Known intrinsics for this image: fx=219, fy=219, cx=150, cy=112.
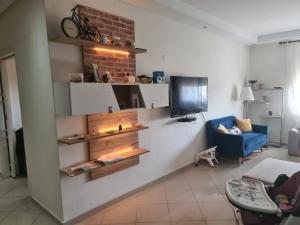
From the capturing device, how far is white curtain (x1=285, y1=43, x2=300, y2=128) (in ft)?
17.0

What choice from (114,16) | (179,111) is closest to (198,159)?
(179,111)

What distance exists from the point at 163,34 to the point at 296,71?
374 cm

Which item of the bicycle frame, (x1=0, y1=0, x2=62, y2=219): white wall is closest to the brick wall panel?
the bicycle frame

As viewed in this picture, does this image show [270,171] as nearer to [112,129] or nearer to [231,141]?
[231,141]

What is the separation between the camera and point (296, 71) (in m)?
5.20

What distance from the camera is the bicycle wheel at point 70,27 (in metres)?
2.11

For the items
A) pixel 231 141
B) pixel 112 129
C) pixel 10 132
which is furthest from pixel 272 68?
pixel 10 132

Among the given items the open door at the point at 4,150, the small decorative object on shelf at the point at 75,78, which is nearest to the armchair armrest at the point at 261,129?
the small decorative object on shelf at the point at 75,78

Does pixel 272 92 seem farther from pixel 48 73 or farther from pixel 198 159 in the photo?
pixel 48 73

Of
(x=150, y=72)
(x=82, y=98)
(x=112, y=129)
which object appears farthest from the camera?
(x=150, y=72)

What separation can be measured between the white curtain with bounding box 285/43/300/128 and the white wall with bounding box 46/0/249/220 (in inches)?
46.1

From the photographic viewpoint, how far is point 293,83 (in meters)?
5.23

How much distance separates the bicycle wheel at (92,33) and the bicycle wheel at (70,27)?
116 millimetres

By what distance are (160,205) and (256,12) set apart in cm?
343
